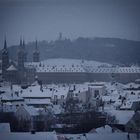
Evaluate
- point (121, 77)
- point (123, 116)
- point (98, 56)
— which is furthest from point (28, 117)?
point (121, 77)

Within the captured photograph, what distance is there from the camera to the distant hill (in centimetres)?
1230

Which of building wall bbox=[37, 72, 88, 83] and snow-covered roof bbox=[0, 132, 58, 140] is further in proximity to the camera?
building wall bbox=[37, 72, 88, 83]

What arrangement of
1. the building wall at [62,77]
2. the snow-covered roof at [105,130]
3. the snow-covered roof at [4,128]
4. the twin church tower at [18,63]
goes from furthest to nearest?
the building wall at [62,77] < the twin church tower at [18,63] < the snow-covered roof at [105,130] < the snow-covered roof at [4,128]

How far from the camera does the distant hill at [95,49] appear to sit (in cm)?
1230

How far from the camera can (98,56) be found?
16.3 metres

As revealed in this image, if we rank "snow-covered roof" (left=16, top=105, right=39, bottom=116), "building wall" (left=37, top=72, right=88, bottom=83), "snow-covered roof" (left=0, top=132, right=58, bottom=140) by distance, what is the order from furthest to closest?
"building wall" (left=37, top=72, right=88, bottom=83) → "snow-covered roof" (left=16, top=105, right=39, bottom=116) → "snow-covered roof" (left=0, top=132, right=58, bottom=140)

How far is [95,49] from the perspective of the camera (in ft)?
51.0

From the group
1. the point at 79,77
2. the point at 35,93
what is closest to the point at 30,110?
the point at 35,93

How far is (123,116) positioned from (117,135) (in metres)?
1.82

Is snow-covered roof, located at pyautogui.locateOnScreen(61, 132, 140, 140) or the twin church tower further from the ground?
the twin church tower

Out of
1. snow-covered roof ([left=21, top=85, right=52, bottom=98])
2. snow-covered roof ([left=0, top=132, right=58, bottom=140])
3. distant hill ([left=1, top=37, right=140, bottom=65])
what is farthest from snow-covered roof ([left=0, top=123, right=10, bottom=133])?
A: snow-covered roof ([left=21, top=85, right=52, bottom=98])

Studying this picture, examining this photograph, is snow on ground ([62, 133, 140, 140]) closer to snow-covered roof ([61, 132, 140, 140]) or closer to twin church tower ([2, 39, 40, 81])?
snow-covered roof ([61, 132, 140, 140])

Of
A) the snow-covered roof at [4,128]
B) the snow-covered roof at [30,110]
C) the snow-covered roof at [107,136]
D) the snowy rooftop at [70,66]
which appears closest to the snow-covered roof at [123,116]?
the snow-covered roof at [107,136]

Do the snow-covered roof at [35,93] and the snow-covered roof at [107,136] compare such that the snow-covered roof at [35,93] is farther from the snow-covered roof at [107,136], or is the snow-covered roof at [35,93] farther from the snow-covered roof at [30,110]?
the snow-covered roof at [107,136]
